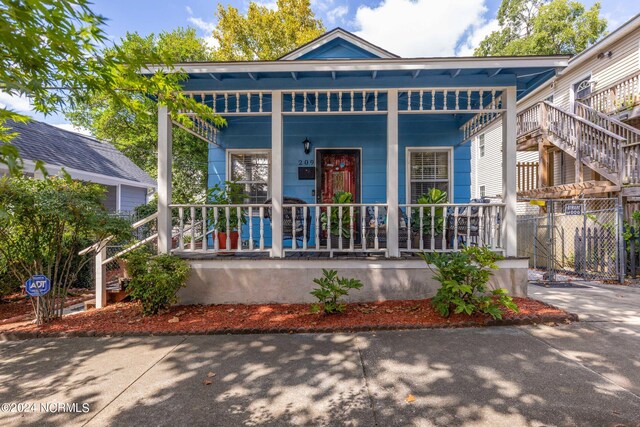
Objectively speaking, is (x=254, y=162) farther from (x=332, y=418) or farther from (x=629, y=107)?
(x=629, y=107)

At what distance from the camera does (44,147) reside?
10375 mm

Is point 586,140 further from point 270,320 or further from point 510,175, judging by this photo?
point 270,320

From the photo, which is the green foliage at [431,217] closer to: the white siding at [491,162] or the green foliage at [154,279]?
the green foliage at [154,279]

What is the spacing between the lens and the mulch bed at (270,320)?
372cm

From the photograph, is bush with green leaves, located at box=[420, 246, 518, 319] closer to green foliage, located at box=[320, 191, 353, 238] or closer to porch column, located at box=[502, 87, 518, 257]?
porch column, located at box=[502, 87, 518, 257]

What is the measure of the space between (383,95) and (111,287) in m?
5.91

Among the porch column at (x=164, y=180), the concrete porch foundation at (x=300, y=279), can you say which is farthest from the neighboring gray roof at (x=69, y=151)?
the concrete porch foundation at (x=300, y=279)

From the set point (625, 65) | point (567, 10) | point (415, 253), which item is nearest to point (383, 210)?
point (415, 253)

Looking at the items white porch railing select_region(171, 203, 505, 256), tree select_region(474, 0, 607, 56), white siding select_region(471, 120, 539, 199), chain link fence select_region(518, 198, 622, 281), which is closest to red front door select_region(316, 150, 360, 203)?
white porch railing select_region(171, 203, 505, 256)

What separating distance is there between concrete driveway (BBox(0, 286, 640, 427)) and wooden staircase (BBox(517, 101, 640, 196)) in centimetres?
579

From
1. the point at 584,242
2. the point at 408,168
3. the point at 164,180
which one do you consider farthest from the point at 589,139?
the point at 164,180

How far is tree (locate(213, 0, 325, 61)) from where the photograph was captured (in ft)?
57.5

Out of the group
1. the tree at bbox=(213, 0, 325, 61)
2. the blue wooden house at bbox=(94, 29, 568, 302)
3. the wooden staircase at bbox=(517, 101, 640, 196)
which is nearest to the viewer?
the blue wooden house at bbox=(94, 29, 568, 302)

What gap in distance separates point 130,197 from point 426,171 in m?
13.4
